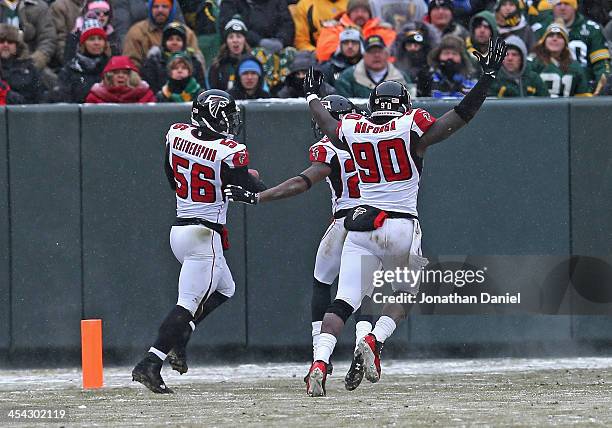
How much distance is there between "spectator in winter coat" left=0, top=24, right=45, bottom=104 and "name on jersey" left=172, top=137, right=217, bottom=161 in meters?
3.09

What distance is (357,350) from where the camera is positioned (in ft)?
31.8

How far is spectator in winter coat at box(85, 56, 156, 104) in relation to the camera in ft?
40.4

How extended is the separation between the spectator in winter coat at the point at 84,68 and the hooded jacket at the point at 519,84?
3.51m

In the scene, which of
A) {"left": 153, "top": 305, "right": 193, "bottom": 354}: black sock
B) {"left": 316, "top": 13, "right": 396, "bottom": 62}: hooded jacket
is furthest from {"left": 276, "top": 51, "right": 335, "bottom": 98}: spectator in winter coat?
{"left": 153, "top": 305, "right": 193, "bottom": 354}: black sock

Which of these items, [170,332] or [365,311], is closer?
[170,332]

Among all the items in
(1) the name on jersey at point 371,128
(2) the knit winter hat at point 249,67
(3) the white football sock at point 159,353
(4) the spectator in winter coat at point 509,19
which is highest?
(4) the spectator in winter coat at point 509,19

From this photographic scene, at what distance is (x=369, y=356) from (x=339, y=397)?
13.4 inches

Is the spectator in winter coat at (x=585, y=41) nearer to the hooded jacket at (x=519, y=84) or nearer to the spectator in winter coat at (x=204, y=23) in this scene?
the hooded jacket at (x=519, y=84)

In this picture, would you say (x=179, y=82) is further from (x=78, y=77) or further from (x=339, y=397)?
(x=339, y=397)

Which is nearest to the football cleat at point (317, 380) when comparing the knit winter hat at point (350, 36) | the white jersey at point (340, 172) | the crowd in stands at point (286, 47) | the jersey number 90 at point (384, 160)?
the jersey number 90 at point (384, 160)

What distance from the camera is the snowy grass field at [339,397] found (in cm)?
821

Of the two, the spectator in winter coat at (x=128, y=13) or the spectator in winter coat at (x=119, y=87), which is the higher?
the spectator in winter coat at (x=128, y=13)

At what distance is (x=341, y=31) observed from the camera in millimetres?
13938

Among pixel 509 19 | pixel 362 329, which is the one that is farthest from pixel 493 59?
pixel 509 19
